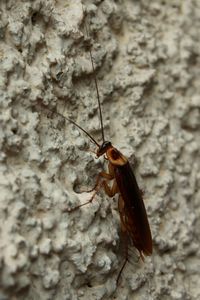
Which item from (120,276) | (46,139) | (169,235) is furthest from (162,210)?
(46,139)

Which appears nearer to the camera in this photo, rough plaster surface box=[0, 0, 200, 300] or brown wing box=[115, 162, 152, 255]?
rough plaster surface box=[0, 0, 200, 300]

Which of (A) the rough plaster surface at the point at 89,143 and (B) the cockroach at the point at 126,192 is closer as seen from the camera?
(A) the rough plaster surface at the point at 89,143

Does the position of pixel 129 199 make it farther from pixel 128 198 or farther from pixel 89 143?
pixel 89 143

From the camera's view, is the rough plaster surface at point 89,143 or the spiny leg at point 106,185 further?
the spiny leg at point 106,185

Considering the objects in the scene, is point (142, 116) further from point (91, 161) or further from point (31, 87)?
point (31, 87)
